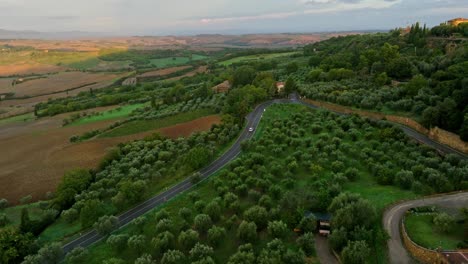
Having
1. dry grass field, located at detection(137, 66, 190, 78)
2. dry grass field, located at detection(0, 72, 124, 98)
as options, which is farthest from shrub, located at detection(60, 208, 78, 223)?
dry grass field, located at detection(137, 66, 190, 78)

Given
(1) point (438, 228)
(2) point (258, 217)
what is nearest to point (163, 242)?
(2) point (258, 217)

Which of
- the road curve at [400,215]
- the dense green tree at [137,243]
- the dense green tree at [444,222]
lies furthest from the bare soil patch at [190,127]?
the dense green tree at [444,222]

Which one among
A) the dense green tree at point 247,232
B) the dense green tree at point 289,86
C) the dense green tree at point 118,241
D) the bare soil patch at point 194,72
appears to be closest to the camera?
the dense green tree at point 247,232

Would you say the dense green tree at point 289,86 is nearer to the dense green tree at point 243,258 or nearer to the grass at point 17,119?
the dense green tree at point 243,258

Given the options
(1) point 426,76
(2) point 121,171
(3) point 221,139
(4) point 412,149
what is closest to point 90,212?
(2) point 121,171

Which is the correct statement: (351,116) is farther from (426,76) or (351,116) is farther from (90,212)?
(90,212)

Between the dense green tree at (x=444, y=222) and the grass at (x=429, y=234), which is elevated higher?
the dense green tree at (x=444, y=222)

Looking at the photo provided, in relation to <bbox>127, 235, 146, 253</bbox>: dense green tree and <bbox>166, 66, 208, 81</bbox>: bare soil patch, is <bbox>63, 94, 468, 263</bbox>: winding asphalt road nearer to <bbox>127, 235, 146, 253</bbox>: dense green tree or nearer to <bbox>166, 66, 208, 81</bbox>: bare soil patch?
<bbox>127, 235, 146, 253</bbox>: dense green tree
